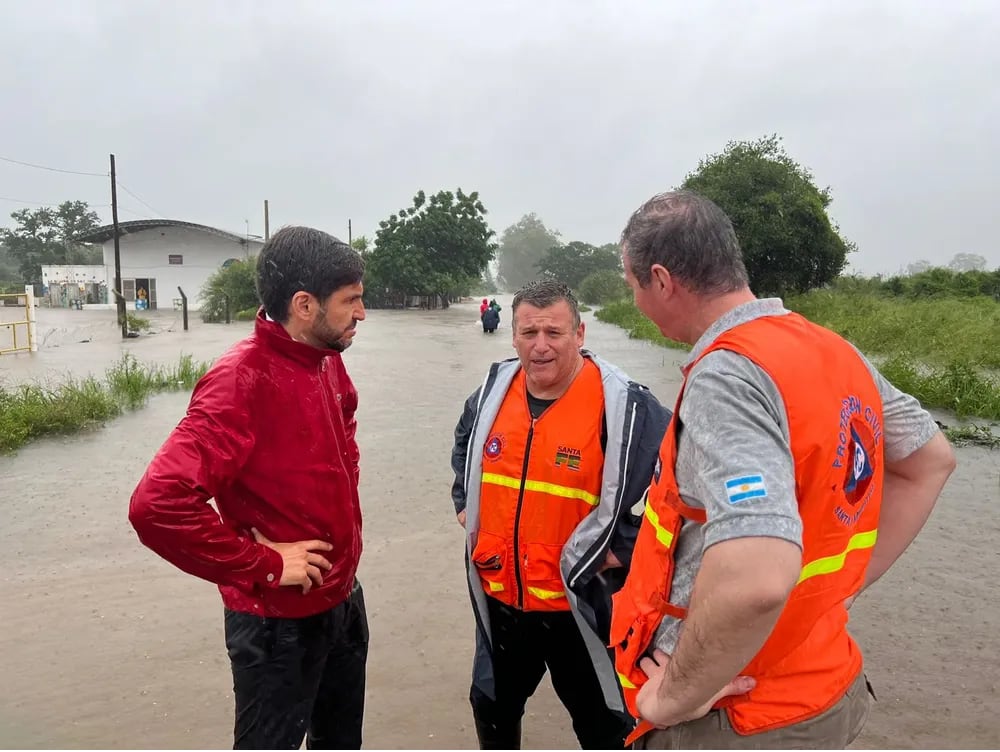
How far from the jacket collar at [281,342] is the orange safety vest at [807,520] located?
1.06 m

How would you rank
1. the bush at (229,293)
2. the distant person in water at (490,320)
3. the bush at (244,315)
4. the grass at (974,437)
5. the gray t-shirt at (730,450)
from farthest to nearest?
the bush at (244,315) → the bush at (229,293) → the distant person in water at (490,320) → the grass at (974,437) → the gray t-shirt at (730,450)

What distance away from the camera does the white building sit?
44375 millimetres

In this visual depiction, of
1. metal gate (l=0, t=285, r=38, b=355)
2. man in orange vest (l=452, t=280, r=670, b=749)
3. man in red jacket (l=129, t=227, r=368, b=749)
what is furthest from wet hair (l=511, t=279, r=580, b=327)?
metal gate (l=0, t=285, r=38, b=355)

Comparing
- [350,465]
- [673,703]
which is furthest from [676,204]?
[350,465]

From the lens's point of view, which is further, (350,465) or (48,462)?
(48,462)

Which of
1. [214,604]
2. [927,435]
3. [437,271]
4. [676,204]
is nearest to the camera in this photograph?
[676,204]

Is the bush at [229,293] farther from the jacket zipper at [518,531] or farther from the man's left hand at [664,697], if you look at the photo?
the man's left hand at [664,697]

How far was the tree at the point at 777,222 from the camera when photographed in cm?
2361

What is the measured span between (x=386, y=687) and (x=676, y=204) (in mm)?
3008

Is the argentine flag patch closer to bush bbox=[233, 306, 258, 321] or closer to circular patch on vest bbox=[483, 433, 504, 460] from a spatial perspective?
circular patch on vest bbox=[483, 433, 504, 460]

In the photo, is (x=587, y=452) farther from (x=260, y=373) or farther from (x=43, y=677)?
(x=43, y=677)

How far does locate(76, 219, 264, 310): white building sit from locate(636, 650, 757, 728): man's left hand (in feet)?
153

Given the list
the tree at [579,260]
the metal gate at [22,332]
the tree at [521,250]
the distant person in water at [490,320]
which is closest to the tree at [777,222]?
the distant person in water at [490,320]

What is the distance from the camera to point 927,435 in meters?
1.72
